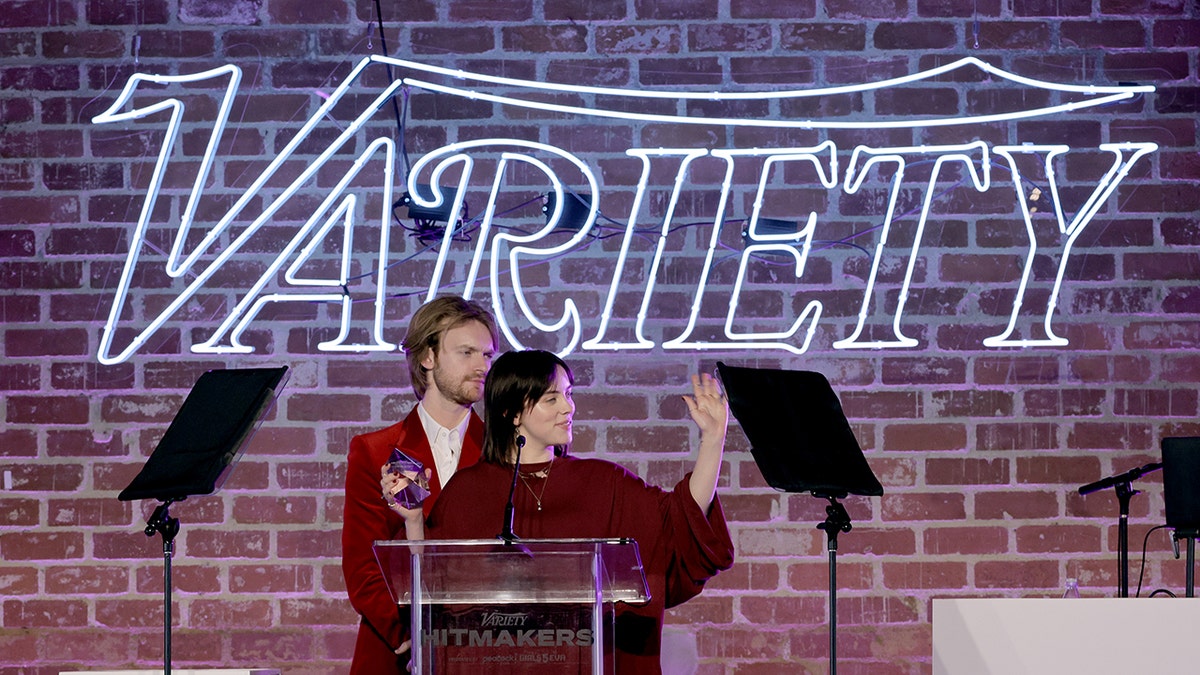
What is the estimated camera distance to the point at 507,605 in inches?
93.4

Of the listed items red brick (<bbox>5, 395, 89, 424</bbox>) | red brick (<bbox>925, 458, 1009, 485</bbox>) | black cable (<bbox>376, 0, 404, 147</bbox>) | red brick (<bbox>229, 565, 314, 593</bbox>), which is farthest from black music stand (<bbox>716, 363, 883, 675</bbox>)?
red brick (<bbox>5, 395, 89, 424</bbox>)

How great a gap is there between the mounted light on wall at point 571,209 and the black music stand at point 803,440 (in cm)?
101

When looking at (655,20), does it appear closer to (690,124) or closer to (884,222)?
(690,124)

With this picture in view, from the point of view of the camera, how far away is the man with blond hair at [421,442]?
3090mm

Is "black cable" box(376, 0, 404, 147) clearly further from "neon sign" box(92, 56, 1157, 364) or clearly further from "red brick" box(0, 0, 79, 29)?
"red brick" box(0, 0, 79, 29)

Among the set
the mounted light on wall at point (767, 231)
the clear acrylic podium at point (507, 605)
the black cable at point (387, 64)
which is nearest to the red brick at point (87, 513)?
the black cable at point (387, 64)

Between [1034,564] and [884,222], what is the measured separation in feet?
3.69

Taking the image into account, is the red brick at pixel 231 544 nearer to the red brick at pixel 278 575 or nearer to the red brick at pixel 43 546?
the red brick at pixel 278 575

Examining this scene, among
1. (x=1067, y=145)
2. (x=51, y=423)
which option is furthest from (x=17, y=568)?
(x=1067, y=145)

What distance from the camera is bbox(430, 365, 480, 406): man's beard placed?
3215mm

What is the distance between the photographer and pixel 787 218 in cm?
374

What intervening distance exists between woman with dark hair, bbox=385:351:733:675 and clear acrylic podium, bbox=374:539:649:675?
0.43 meters

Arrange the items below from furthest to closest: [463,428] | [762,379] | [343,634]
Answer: [343,634]
[463,428]
[762,379]

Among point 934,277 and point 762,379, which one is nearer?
point 762,379
